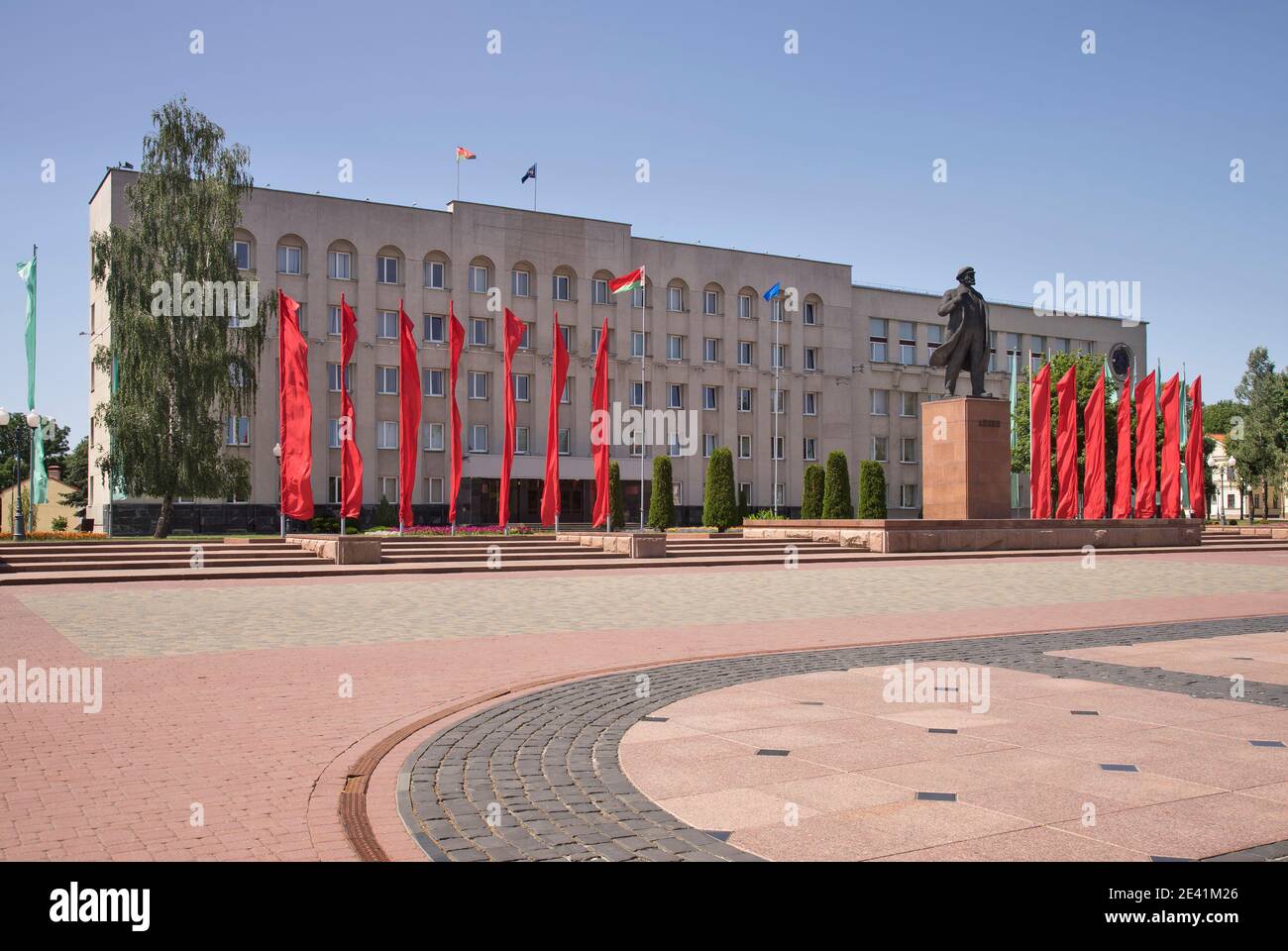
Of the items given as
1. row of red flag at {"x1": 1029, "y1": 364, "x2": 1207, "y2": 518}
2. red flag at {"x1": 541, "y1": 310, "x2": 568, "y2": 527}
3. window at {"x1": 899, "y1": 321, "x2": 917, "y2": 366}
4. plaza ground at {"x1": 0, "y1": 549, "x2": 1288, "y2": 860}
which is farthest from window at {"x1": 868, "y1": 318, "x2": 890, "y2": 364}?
plaza ground at {"x1": 0, "y1": 549, "x2": 1288, "y2": 860}

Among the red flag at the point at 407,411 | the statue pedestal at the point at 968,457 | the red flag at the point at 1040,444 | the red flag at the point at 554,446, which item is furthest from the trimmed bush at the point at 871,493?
the red flag at the point at 407,411

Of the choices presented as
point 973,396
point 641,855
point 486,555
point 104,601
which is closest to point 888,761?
point 641,855

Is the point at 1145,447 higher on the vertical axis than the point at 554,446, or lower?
higher

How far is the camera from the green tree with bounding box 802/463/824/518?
52.2 m

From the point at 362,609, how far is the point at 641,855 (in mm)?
12289

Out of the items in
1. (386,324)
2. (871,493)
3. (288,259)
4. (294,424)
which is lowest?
(871,493)

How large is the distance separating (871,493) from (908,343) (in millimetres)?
22136

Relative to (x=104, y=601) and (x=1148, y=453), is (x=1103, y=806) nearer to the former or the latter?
(x=104, y=601)

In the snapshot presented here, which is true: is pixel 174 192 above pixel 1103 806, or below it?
above


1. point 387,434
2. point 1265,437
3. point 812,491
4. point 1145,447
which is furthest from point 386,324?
point 1265,437

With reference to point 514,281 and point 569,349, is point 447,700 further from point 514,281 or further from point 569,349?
point 569,349

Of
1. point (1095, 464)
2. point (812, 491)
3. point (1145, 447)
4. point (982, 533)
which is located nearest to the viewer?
point (982, 533)

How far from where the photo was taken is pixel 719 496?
4803 cm
